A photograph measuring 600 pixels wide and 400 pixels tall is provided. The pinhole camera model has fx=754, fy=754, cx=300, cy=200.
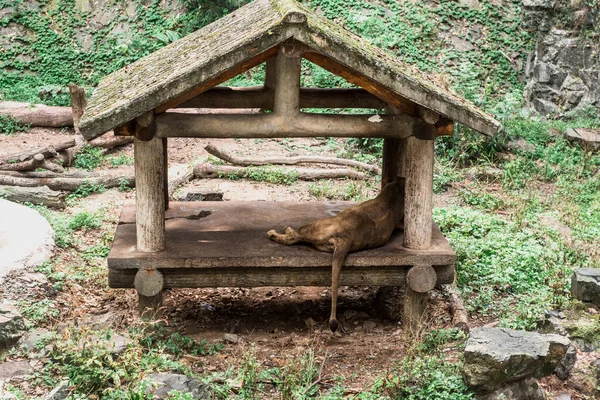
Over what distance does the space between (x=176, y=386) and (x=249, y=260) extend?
1.62 m

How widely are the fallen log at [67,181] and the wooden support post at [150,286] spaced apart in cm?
540

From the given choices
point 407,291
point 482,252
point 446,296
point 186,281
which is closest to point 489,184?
point 482,252

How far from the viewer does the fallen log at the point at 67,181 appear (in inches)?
453

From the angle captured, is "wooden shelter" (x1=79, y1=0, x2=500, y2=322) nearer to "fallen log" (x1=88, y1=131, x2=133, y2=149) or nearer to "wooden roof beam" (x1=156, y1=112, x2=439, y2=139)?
"wooden roof beam" (x1=156, y1=112, x2=439, y2=139)

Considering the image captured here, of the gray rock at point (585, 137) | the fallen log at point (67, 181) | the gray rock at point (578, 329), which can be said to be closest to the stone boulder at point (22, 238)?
the fallen log at point (67, 181)

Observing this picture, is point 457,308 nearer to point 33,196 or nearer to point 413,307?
point 413,307

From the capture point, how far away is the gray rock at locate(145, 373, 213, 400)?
5.32m

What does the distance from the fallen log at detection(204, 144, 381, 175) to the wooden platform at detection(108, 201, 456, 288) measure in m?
5.72

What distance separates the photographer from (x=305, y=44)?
626 cm

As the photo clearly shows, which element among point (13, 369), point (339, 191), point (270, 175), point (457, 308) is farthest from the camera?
point (270, 175)

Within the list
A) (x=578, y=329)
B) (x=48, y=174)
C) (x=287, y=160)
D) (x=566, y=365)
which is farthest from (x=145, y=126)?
(x=287, y=160)

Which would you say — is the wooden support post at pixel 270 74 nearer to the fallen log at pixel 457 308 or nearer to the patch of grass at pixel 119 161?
the fallen log at pixel 457 308

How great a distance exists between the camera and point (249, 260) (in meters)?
6.76

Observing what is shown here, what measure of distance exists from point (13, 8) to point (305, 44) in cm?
1529
